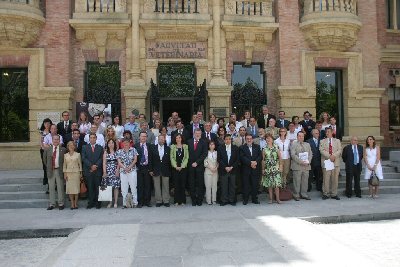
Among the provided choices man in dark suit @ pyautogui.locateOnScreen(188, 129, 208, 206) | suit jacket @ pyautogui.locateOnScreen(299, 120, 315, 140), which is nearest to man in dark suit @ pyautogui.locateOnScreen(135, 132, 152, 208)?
man in dark suit @ pyautogui.locateOnScreen(188, 129, 208, 206)

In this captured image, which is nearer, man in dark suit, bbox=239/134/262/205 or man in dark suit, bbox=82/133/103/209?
man in dark suit, bbox=82/133/103/209

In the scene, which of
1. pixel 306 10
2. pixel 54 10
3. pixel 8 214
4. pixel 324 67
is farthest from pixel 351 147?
pixel 54 10

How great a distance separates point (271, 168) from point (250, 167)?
580 mm

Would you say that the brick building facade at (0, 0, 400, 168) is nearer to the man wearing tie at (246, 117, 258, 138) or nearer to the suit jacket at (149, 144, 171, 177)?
the man wearing tie at (246, 117, 258, 138)

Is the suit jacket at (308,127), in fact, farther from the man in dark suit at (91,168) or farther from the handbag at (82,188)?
the handbag at (82,188)

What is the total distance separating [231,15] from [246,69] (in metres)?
2.19

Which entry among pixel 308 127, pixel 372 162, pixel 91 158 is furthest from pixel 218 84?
pixel 91 158

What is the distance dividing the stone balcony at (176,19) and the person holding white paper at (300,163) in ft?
21.0

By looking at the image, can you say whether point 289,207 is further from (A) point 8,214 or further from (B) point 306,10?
(B) point 306,10

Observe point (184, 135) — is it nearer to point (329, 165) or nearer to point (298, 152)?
point (298, 152)

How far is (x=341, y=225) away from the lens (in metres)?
9.31

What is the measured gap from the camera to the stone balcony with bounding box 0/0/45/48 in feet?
46.3

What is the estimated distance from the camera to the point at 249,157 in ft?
37.4

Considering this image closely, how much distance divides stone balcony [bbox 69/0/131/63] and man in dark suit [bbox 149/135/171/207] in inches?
240
